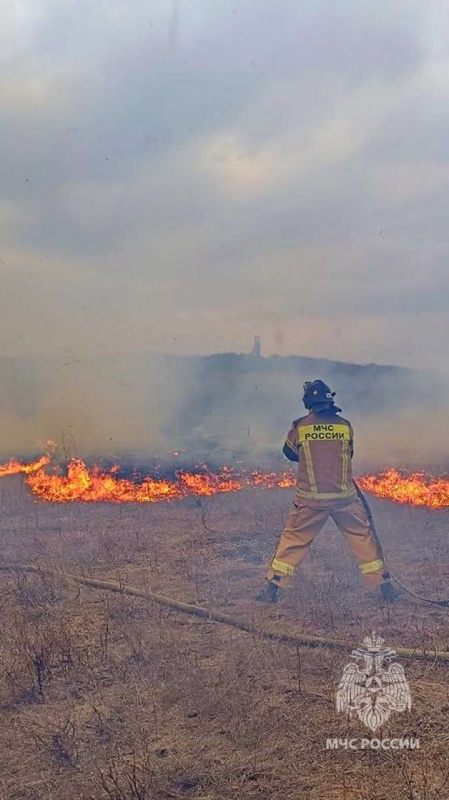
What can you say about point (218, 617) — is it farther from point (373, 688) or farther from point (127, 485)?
point (127, 485)

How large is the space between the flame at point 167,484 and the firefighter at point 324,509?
16.5 feet

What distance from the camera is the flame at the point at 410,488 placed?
10797mm

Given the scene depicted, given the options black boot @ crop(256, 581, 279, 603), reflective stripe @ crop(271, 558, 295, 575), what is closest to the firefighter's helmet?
reflective stripe @ crop(271, 558, 295, 575)

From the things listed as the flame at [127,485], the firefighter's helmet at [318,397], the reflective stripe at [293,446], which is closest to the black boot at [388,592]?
the reflective stripe at [293,446]

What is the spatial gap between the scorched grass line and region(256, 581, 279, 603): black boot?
2.00 ft

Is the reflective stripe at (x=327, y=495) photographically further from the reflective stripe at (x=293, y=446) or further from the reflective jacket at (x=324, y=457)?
the reflective stripe at (x=293, y=446)

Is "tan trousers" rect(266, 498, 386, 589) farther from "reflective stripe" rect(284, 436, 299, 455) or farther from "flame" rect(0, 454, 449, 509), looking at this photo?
"flame" rect(0, 454, 449, 509)

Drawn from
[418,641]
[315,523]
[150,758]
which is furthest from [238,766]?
[315,523]

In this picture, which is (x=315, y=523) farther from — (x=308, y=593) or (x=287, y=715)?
(x=287, y=715)

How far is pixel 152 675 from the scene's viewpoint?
454 cm

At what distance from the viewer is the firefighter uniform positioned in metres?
6.19

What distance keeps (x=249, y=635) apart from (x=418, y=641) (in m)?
1.35

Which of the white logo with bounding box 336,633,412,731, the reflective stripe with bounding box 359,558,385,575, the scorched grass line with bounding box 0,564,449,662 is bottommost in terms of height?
the white logo with bounding box 336,633,412,731

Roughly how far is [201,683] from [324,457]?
268 centimetres
